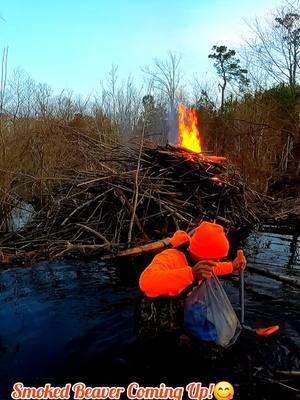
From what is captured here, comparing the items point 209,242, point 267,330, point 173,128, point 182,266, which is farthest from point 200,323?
point 173,128

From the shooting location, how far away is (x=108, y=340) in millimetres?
4477

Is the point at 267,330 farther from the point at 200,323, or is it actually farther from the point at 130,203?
the point at 130,203

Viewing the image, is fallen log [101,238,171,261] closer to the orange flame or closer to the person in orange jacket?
the person in orange jacket

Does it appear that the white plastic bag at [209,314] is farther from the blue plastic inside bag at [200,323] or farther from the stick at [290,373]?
the stick at [290,373]

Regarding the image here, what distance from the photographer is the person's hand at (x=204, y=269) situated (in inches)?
143

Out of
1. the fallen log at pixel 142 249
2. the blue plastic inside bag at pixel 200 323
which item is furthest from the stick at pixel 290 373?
the fallen log at pixel 142 249

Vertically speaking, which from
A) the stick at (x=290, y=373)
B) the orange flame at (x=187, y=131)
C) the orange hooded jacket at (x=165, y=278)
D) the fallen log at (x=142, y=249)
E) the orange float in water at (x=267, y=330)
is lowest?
the stick at (x=290, y=373)

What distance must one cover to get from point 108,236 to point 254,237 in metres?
3.78

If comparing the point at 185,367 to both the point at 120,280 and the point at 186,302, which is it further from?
the point at 120,280

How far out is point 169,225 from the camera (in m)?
8.89

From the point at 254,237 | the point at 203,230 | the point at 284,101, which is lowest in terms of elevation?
the point at 254,237

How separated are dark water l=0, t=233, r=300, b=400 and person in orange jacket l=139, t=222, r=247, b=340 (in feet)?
1.73

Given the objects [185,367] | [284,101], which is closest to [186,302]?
[185,367]

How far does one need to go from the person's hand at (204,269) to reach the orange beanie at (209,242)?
0.23 ft
